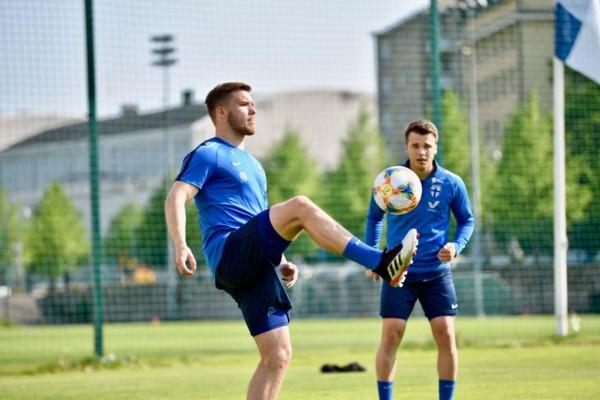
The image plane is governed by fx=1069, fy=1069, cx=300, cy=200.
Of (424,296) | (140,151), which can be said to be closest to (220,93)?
(424,296)

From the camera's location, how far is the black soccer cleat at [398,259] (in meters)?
6.49

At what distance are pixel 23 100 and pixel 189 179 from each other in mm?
9438

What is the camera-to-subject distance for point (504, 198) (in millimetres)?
27797

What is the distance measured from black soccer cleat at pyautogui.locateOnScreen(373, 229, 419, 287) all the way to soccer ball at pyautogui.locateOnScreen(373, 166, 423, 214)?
1492mm

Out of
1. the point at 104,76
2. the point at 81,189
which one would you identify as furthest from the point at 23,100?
the point at 81,189

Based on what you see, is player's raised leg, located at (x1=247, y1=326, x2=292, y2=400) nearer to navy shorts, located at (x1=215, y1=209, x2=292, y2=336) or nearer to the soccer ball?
navy shorts, located at (x1=215, y1=209, x2=292, y2=336)

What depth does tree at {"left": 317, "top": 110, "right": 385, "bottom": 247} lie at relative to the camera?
118 feet

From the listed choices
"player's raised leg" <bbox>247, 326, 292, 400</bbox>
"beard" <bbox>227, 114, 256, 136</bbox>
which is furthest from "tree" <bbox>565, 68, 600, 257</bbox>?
"player's raised leg" <bbox>247, 326, 292, 400</bbox>

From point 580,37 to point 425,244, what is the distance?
361 inches

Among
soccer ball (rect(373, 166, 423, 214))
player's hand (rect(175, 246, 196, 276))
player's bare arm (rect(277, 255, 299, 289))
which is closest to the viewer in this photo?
player's hand (rect(175, 246, 196, 276))

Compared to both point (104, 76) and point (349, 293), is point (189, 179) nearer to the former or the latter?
point (104, 76)

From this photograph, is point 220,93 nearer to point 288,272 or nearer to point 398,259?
point 288,272

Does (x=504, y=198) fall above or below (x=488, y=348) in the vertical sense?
above

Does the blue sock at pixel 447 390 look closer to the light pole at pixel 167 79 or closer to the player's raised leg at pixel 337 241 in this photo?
the player's raised leg at pixel 337 241
